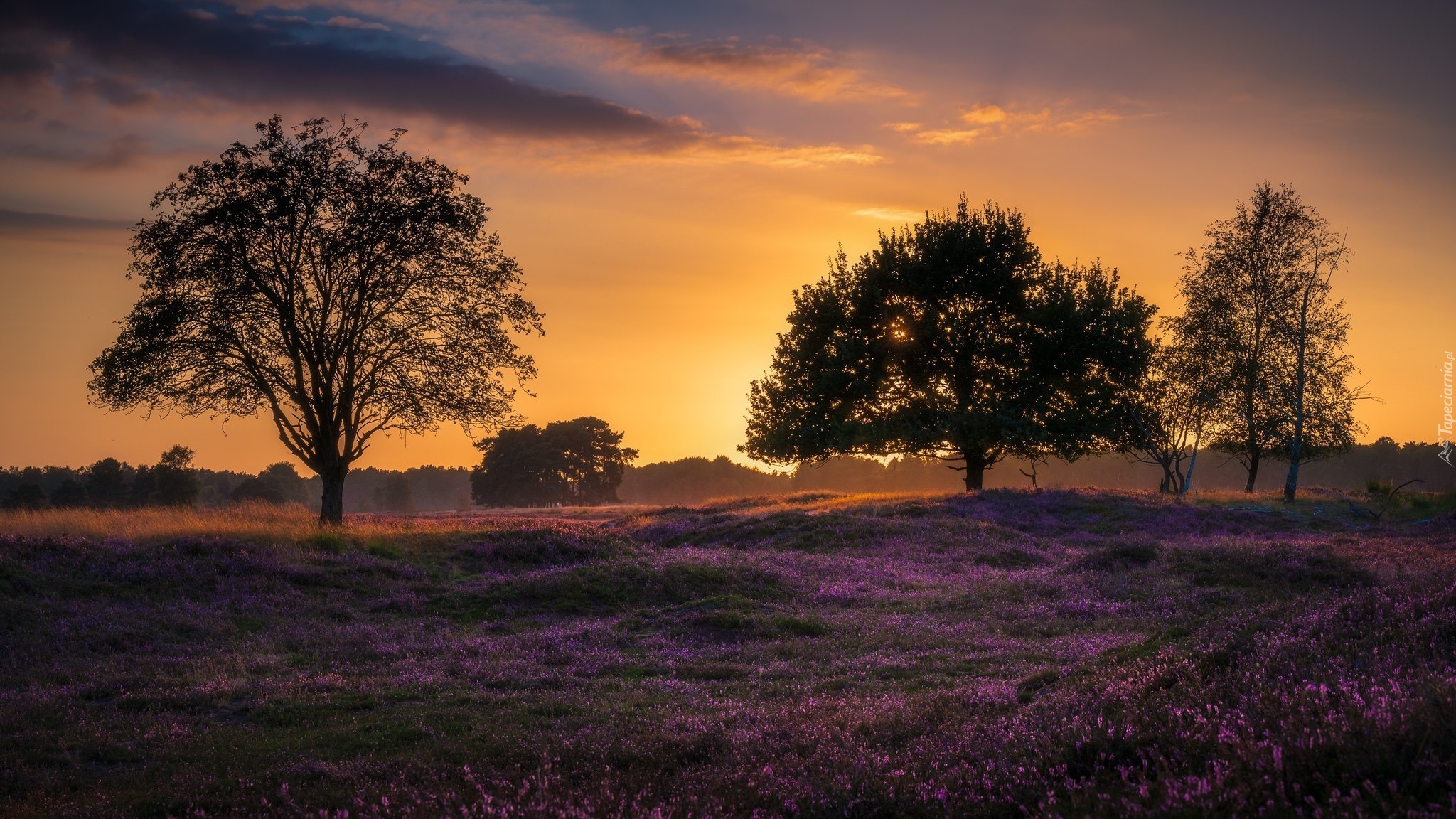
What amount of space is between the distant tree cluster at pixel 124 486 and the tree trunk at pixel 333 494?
45348mm

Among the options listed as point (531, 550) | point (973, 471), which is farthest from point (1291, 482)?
point (531, 550)

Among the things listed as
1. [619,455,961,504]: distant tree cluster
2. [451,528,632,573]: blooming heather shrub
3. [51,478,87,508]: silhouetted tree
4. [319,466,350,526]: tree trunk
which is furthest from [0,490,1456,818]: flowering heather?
[619,455,961,504]: distant tree cluster

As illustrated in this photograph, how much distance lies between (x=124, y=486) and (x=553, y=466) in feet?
125

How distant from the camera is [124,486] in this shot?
2921 inches

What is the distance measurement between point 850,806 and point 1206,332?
45415 millimetres

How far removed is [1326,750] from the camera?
4.79 metres

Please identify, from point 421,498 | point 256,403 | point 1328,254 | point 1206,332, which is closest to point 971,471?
point 1206,332

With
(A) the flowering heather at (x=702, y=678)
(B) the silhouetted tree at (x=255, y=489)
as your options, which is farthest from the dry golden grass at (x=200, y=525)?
(B) the silhouetted tree at (x=255, y=489)

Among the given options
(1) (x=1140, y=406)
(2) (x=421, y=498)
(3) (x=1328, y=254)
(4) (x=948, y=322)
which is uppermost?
(3) (x=1328, y=254)

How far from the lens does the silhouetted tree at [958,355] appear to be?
130 ft

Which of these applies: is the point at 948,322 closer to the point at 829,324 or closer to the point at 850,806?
the point at 829,324

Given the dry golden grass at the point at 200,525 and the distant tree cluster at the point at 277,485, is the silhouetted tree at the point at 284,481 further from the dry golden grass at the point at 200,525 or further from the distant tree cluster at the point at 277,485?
the dry golden grass at the point at 200,525

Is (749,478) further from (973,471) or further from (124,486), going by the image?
(973,471)

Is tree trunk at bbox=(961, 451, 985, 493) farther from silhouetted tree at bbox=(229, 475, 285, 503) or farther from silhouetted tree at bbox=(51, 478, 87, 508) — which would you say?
silhouetted tree at bbox=(51, 478, 87, 508)
